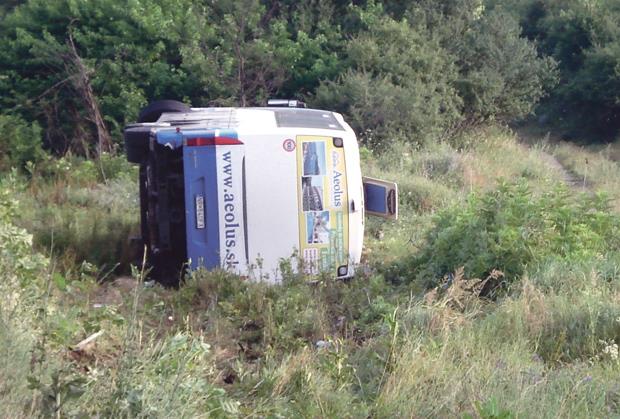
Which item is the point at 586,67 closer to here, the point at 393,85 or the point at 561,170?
the point at 561,170

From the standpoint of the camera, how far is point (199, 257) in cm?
755

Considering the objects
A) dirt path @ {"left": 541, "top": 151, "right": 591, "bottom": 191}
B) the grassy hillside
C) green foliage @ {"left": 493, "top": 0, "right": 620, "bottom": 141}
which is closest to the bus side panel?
the grassy hillside

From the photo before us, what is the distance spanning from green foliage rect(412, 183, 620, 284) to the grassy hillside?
0.6 inches

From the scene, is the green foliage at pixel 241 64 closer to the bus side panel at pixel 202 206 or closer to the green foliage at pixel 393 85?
the green foliage at pixel 393 85

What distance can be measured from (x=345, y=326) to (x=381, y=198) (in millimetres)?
2367

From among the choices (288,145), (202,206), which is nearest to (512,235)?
(288,145)

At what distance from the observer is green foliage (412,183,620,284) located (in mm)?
7359

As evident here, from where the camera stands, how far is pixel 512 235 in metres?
7.36

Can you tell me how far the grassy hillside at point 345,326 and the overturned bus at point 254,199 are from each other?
14.9 inches

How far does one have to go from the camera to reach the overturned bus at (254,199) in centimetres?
745

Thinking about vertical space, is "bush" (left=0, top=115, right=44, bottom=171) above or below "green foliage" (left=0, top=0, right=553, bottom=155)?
below

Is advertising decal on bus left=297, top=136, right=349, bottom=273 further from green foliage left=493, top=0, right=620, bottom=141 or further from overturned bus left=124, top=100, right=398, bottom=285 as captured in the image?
green foliage left=493, top=0, right=620, bottom=141

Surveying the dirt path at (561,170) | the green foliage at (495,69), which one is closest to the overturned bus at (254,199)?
the dirt path at (561,170)

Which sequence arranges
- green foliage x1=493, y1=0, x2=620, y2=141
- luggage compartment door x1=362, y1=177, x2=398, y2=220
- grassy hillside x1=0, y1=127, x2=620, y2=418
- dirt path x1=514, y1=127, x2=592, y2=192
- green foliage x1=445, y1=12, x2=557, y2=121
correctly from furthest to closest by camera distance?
green foliage x1=493, y1=0, x2=620, y2=141 < green foliage x1=445, y1=12, x2=557, y2=121 < dirt path x1=514, y1=127, x2=592, y2=192 < luggage compartment door x1=362, y1=177, x2=398, y2=220 < grassy hillside x1=0, y1=127, x2=620, y2=418
